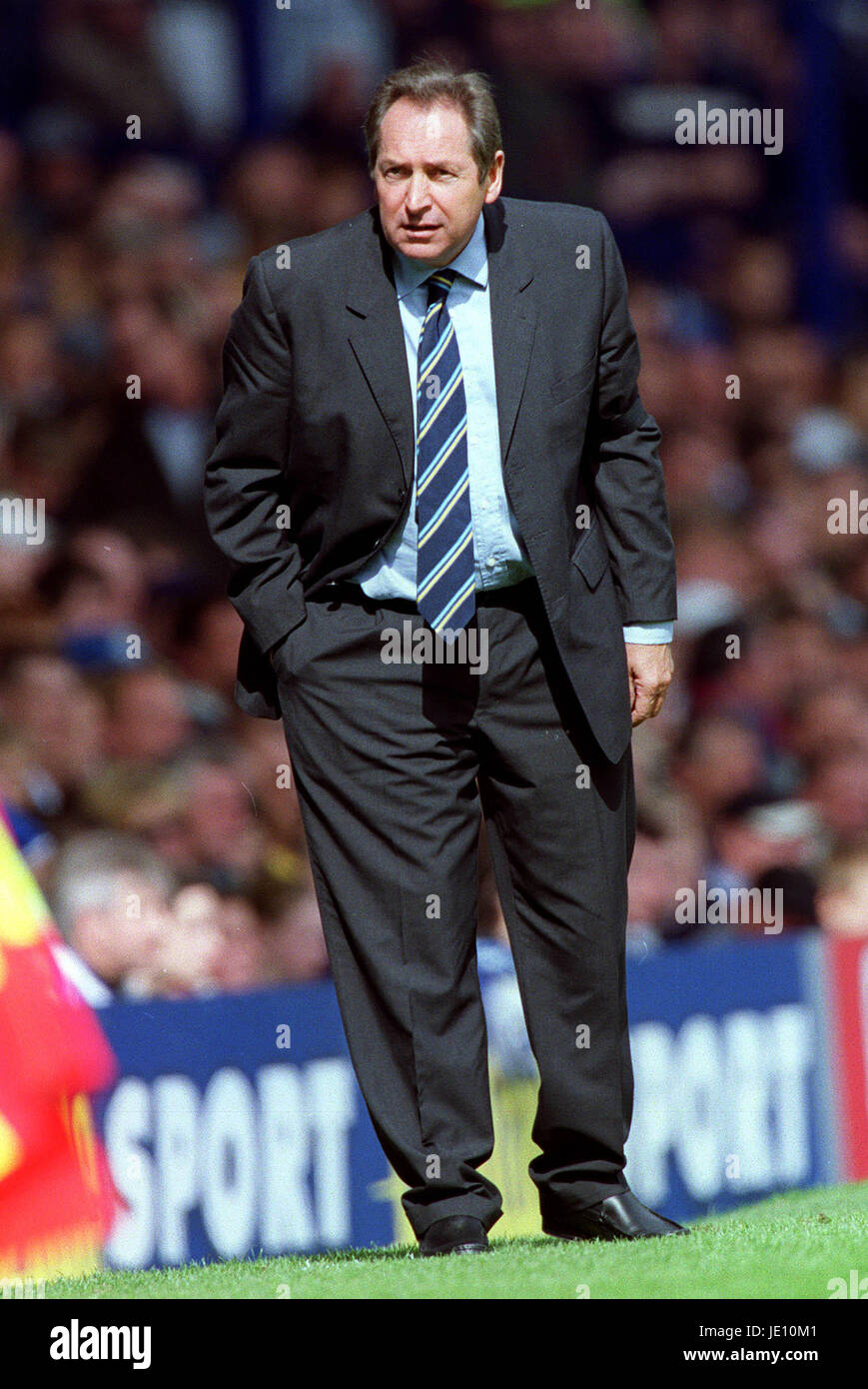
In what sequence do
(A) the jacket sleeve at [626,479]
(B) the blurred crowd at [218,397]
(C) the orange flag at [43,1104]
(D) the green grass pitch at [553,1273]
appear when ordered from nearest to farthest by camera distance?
(D) the green grass pitch at [553,1273], (A) the jacket sleeve at [626,479], (C) the orange flag at [43,1104], (B) the blurred crowd at [218,397]

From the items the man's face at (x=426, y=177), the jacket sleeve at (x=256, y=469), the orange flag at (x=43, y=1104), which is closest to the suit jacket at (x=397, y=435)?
the jacket sleeve at (x=256, y=469)

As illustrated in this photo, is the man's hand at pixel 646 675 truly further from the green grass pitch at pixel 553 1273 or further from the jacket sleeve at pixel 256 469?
the green grass pitch at pixel 553 1273

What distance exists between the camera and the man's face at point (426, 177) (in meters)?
3.45

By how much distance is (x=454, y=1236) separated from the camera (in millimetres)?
3582

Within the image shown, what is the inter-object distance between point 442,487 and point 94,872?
2047 millimetres

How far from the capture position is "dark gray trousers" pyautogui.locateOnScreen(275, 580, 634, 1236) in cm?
362

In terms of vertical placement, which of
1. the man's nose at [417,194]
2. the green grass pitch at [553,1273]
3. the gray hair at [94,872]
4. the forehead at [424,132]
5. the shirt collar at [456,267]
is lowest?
the green grass pitch at [553,1273]

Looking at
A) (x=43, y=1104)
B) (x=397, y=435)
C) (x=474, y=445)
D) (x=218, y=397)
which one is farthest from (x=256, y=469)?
(x=218, y=397)

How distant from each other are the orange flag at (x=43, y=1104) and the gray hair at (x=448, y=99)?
1.68 m

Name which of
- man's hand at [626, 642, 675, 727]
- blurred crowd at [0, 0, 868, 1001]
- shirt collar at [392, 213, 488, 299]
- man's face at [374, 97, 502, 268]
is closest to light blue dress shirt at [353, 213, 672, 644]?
shirt collar at [392, 213, 488, 299]

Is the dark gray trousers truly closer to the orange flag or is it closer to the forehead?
the forehead

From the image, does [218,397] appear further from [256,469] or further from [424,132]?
[424,132]

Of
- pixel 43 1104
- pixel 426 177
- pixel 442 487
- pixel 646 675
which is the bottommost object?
pixel 43 1104
